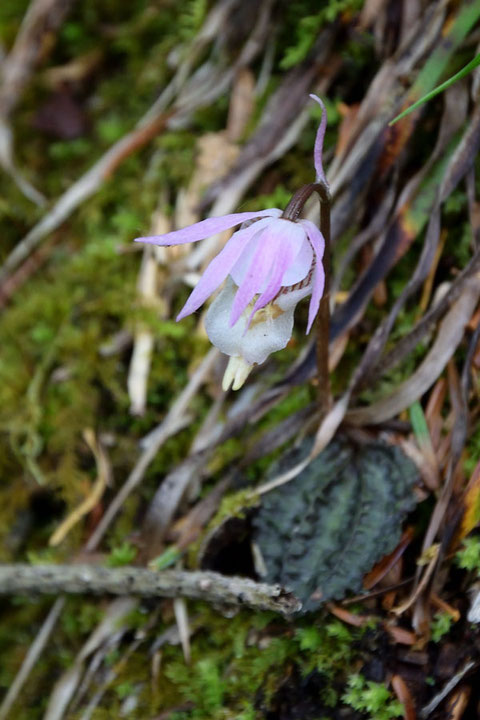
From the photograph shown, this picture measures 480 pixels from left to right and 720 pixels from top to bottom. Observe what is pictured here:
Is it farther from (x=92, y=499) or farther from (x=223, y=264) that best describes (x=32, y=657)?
(x=223, y=264)

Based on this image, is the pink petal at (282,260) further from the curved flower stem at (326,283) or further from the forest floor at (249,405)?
the forest floor at (249,405)

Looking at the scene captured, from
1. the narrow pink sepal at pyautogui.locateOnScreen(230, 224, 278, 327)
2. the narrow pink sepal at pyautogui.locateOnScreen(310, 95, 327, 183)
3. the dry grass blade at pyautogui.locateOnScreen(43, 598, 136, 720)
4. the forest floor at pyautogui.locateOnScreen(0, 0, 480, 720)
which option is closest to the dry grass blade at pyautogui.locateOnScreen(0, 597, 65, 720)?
the forest floor at pyautogui.locateOnScreen(0, 0, 480, 720)

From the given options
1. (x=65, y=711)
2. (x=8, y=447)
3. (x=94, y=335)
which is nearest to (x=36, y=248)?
(x=94, y=335)

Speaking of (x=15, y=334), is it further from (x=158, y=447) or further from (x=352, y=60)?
(x=352, y=60)

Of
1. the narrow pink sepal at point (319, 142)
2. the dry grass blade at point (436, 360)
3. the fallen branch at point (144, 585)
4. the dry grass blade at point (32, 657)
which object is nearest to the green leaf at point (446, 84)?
the narrow pink sepal at point (319, 142)

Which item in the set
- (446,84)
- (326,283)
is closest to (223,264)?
(326,283)

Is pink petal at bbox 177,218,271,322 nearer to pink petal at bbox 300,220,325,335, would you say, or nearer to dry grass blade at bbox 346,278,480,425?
pink petal at bbox 300,220,325,335
